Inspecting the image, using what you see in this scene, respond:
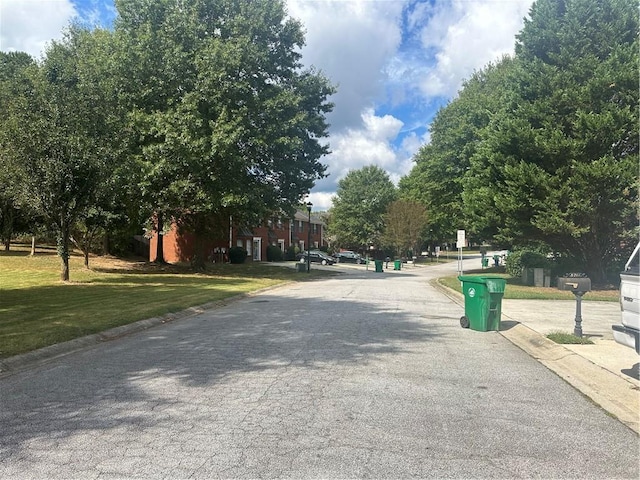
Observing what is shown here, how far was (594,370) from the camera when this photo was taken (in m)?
7.10

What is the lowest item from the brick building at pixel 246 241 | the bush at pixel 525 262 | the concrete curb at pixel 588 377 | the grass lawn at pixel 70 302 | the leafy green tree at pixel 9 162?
the concrete curb at pixel 588 377

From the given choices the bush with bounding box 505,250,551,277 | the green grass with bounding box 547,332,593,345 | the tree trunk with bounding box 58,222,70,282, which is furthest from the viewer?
the bush with bounding box 505,250,551,277

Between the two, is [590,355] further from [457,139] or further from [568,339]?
[457,139]

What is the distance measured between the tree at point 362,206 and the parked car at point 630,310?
221 ft

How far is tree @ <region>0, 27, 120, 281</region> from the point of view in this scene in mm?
18859

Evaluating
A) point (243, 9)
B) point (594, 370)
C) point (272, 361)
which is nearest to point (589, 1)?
point (243, 9)

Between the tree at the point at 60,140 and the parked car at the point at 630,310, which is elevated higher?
the tree at the point at 60,140

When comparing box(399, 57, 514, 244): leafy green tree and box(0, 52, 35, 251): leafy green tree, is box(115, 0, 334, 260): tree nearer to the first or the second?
box(0, 52, 35, 251): leafy green tree

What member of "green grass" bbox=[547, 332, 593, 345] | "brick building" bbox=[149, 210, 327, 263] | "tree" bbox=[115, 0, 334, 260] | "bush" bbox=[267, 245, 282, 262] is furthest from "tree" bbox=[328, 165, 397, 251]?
"green grass" bbox=[547, 332, 593, 345]

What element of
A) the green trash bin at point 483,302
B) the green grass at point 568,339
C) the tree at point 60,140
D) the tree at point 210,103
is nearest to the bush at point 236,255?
the tree at point 210,103

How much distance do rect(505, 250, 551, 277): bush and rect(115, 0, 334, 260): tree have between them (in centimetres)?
1334

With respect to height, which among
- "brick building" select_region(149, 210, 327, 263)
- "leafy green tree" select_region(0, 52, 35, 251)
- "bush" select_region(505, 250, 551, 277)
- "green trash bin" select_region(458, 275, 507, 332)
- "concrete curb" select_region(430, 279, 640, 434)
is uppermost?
"leafy green tree" select_region(0, 52, 35, 251)

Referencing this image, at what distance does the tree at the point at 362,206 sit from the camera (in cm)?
7519

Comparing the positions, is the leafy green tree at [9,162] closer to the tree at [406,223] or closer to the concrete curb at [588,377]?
the concrete curb at [588,377]
